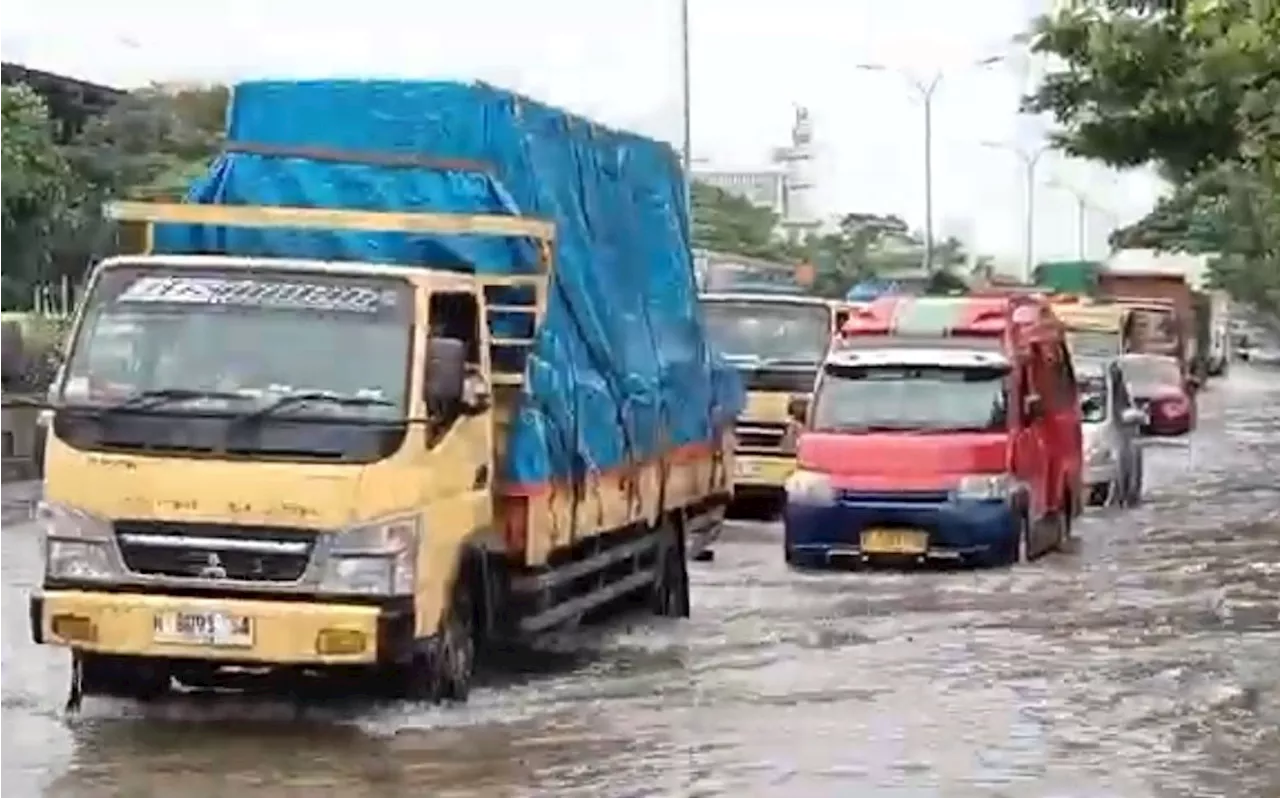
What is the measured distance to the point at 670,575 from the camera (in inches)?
723

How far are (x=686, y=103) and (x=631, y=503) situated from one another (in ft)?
113

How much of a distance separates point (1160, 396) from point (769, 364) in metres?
21.3

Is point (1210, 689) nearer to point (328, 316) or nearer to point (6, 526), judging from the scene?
point (328, 316)

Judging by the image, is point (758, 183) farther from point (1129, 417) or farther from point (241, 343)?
point (241, 343)

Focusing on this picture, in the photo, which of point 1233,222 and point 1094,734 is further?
point 1233,222

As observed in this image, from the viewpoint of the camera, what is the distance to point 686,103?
50.8 m

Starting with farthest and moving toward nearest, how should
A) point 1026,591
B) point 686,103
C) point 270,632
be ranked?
point 686,103, point 1026,591, point 270,632

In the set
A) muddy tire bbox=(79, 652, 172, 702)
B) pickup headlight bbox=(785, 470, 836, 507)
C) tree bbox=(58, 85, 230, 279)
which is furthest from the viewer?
tree bbox=(58, 85, 230, 279)

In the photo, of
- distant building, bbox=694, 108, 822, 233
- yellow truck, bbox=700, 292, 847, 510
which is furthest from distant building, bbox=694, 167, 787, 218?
yellow truck, bbox=700, 292, 847, 510

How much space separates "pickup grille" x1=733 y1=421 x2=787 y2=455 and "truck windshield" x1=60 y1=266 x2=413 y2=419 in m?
14.1

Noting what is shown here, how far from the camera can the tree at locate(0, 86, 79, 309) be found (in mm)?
43062

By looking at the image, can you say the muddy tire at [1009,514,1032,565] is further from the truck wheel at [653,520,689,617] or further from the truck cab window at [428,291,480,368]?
the truck cab window at [428,291,480,368]

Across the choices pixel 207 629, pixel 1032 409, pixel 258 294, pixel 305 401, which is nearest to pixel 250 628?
pixel 207 629

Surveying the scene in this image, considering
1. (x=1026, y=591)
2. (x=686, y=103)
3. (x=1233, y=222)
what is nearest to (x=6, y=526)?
(x=1026, y=591)
